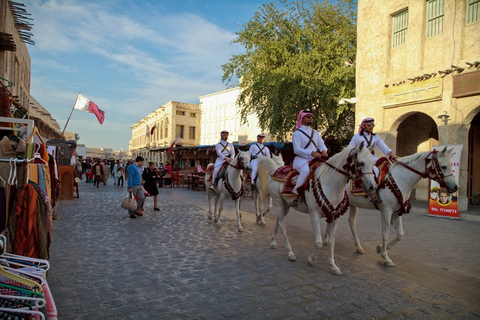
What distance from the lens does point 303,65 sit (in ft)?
56.6

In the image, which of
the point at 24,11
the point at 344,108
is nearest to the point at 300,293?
the point at 344,108

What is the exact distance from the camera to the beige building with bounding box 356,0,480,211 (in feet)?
35.3

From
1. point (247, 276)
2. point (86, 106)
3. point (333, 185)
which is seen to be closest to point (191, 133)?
point (86, 106)

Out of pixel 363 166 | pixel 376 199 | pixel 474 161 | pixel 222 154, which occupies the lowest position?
pixel 376 199

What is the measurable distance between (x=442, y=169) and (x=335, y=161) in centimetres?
204

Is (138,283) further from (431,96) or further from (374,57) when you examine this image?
(374,57)

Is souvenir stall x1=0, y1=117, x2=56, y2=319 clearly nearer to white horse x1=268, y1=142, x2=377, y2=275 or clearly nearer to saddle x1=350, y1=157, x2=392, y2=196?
white horse x1=268, y1=142, x2=377, y2=275

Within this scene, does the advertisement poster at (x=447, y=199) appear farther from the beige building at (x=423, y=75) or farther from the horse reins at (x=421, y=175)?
the horse reins at (x=421, y=175)

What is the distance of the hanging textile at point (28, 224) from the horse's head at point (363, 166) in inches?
157

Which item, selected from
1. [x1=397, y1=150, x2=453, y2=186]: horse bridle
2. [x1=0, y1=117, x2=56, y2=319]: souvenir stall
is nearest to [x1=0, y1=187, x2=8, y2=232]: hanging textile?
[x1=0, y1=117, x2=56, y2=319]: souvenir stall

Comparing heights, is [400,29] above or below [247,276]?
above

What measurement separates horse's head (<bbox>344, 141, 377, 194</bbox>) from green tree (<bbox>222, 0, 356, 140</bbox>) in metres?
12.7

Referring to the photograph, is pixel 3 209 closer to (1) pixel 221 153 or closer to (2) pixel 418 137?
(1) pixel 221 153

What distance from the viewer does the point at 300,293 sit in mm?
4000
